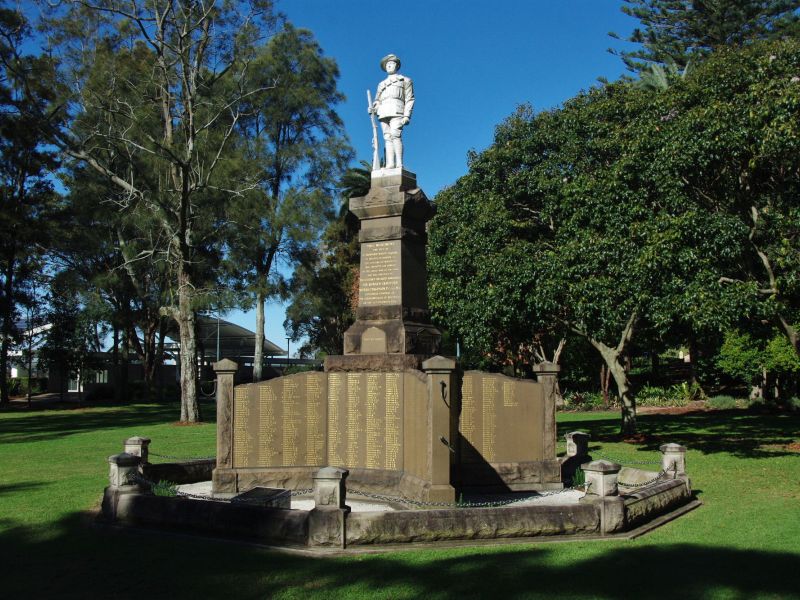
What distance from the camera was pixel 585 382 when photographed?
1661 inches

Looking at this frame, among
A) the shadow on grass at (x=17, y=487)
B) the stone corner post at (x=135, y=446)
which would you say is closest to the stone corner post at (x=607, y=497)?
the stone corner post at (x=135, y=446)

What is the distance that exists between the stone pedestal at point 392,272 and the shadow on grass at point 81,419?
15404 millimetres

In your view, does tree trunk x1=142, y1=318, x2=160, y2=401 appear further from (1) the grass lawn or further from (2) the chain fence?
(2) the chain fence

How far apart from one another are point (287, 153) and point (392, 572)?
1389 inches

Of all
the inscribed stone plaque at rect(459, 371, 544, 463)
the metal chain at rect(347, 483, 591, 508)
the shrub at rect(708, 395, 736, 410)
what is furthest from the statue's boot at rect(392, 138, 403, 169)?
the shrub at rect(708, 395, 736, 410)

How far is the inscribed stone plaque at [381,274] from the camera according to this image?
12.8 meters

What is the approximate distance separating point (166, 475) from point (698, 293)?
36.9 ft

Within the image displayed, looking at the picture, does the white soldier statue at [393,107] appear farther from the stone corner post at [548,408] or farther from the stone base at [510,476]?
the stone base at [510,476]

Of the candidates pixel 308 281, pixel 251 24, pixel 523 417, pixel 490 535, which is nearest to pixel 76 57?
pixel 251 24

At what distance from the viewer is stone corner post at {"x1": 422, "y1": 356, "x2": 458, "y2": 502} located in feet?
34.5

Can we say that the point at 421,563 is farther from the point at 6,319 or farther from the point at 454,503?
the point at 6,319

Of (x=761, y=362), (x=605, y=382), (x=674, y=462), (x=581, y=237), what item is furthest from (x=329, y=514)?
(x=605, y=382)

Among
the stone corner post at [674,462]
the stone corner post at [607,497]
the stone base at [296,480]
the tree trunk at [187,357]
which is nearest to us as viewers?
the stone corner post at [607,497]

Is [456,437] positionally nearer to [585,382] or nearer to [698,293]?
[698,293]
